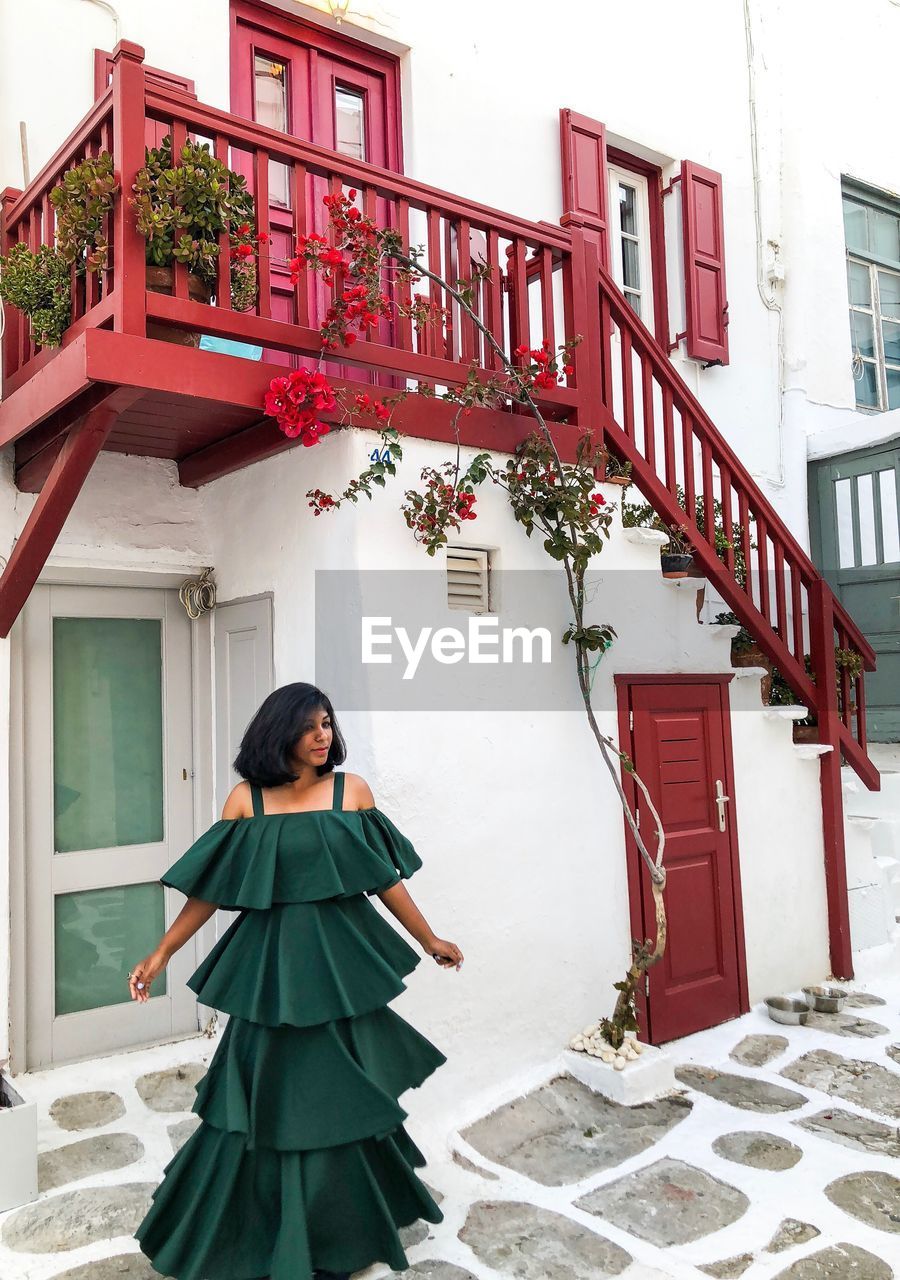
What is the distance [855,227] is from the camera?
8602mm

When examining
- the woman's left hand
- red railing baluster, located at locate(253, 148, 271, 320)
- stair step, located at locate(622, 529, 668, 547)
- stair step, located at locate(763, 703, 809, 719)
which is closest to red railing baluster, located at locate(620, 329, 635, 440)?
stair step, located at locate(622, 529, 668, 547)

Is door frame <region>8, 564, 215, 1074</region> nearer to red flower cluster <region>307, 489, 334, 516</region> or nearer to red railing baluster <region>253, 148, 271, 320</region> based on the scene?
red flower cluster <region>307, 489, 334, 516</region>

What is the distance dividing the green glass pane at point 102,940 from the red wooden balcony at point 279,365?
1494mm

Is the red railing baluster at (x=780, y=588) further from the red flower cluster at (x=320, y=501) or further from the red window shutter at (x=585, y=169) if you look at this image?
the red flower cluster at (x=320, y=501)

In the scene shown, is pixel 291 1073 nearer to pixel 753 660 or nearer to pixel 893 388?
pixel 753 660

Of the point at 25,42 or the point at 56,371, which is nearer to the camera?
the point at 56,371

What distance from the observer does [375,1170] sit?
306cm

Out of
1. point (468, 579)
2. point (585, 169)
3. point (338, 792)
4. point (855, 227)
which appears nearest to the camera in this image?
point (338, 792)

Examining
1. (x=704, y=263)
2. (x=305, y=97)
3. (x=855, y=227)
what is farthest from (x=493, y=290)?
(x=855, y=227)

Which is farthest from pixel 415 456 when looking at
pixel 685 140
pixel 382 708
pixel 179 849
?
pixel 685 140

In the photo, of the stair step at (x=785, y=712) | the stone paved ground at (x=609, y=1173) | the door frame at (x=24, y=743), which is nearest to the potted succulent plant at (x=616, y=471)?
the stair step at (x=785, y=712)

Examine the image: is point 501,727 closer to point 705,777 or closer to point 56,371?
point 705,777

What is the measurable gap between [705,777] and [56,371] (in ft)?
12.1

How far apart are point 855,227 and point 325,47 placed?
509 cm
